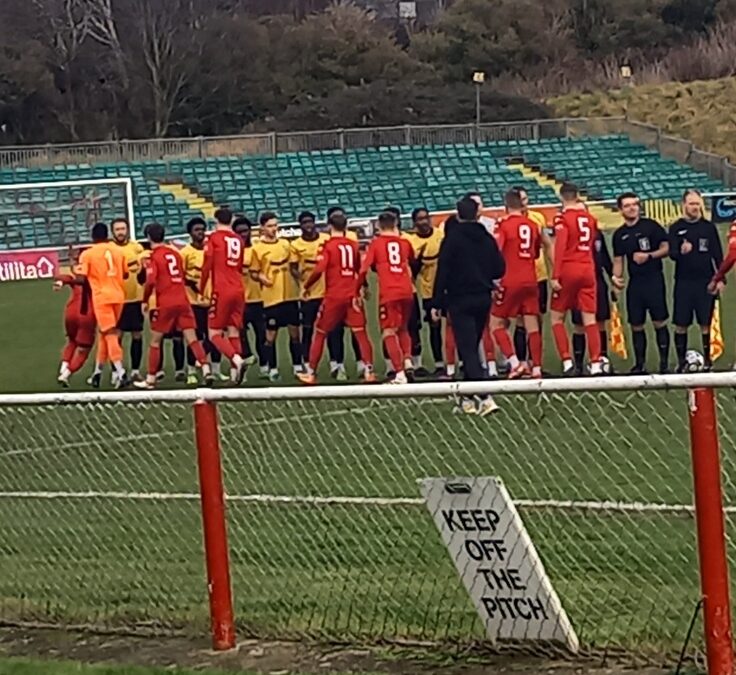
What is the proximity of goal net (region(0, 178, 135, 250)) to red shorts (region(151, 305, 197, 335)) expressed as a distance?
1698cm

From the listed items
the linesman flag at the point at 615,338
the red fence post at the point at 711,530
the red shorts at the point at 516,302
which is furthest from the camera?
the linesman flag at the point at 615,338

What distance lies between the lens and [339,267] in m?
14.9

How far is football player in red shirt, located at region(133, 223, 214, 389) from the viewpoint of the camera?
15.3 m

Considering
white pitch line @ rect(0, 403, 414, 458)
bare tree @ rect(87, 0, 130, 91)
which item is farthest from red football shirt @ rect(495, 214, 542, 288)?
bare tree @ rect(87, 0, 130, 91)

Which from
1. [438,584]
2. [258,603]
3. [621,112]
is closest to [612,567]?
[438,584]

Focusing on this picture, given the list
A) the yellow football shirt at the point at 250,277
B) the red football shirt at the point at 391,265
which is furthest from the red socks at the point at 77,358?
the red football shirt at the point at 391,265

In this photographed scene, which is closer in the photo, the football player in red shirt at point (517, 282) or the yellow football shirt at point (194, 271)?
the football player in red shirt at point (517, 282)

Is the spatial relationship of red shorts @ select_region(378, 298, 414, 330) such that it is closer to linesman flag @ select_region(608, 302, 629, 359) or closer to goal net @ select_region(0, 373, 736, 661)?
linesman flag @ select_region(608, 302, 629, 359)

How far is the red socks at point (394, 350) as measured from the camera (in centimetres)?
1464

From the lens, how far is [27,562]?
778 centimetres

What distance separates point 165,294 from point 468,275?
12.9ft

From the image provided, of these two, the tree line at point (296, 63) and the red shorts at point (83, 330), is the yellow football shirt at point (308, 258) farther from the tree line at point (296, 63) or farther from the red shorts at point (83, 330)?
the tree line at point (296, 63)

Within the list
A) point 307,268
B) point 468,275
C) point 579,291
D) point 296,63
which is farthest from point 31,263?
point 296,63

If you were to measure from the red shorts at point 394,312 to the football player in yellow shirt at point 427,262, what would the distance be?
63 cm
